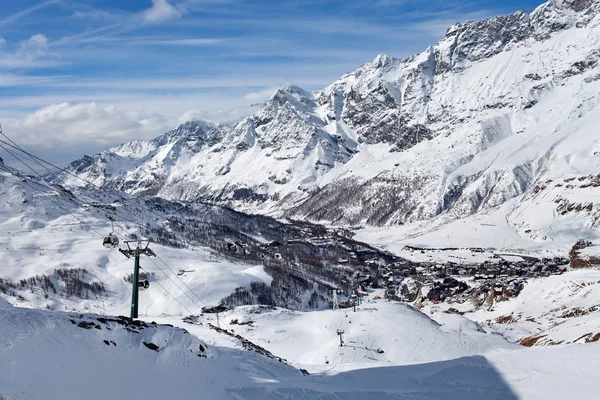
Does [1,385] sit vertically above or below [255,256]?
above

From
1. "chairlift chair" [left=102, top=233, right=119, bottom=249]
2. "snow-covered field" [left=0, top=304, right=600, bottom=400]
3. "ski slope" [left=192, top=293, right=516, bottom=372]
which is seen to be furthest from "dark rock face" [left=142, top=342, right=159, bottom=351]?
"ski slope" [left=192, top=293, right=516, bottom=372]

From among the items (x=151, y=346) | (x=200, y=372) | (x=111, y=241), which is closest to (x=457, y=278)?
(x=111, y=241)

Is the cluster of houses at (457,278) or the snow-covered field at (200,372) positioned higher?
the snow-covered field at (200,372)

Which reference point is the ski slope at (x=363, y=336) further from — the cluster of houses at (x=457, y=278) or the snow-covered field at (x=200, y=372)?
the cluster of houses at (x=457, y=278)

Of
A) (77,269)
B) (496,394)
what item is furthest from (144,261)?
(496,394)

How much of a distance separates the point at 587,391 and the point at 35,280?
411 ft

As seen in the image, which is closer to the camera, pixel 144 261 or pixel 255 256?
pixel 144 261

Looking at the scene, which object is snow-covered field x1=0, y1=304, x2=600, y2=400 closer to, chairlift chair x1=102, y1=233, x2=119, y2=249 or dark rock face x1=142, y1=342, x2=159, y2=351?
dark rock face x1=142, y1=342, x2=159, y2=351

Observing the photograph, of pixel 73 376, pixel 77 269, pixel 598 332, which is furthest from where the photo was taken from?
pixel 77 269

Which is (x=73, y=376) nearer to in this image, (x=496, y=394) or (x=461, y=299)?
(x=496, y=394)

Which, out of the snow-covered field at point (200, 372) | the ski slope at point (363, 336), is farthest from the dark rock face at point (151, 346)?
the ski slope at point (363, 336)

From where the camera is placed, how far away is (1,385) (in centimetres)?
1431

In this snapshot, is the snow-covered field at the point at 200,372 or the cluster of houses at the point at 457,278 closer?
the snow-covered field at the point at 200,372

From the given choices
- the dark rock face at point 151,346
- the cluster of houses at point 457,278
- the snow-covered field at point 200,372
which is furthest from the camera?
the cluster of houses at point 457,278
